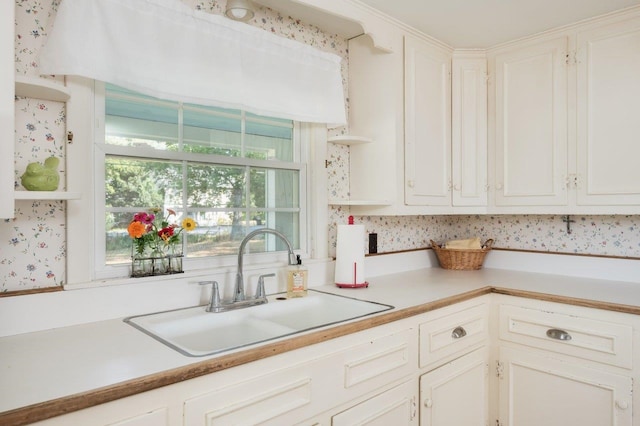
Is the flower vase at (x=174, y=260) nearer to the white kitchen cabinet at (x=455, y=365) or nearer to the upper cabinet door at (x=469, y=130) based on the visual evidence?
the white kitchen cabinet at (x=455, y=365)

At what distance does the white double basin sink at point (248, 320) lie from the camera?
1.47 metres

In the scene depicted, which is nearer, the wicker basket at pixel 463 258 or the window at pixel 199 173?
the window at pixel 199 173

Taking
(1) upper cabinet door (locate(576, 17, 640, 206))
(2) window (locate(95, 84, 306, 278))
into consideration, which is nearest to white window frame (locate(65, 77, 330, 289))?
(2) window (locate(95, 84, 306, 278))

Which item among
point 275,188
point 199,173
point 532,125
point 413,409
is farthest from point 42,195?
point 532,125

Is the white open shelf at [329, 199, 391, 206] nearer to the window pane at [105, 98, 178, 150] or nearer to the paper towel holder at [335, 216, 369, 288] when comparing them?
the paper towel holder at [335, 216, 369, 288]

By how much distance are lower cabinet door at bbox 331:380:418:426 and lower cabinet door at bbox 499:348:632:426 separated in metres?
0.67

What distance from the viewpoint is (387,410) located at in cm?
156

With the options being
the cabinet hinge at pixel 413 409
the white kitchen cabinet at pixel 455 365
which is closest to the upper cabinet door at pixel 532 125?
the white kitchen cabinet at pixel 455 365

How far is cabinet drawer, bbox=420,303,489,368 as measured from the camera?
1.74 meters

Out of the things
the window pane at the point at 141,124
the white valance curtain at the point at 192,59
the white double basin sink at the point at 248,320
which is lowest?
the white double basin sink at the point at 248,320

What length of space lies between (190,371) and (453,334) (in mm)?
1271

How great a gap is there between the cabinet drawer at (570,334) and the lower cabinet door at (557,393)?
63mm

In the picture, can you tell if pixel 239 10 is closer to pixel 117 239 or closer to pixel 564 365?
pixel 117 239

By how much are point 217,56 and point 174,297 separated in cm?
100
